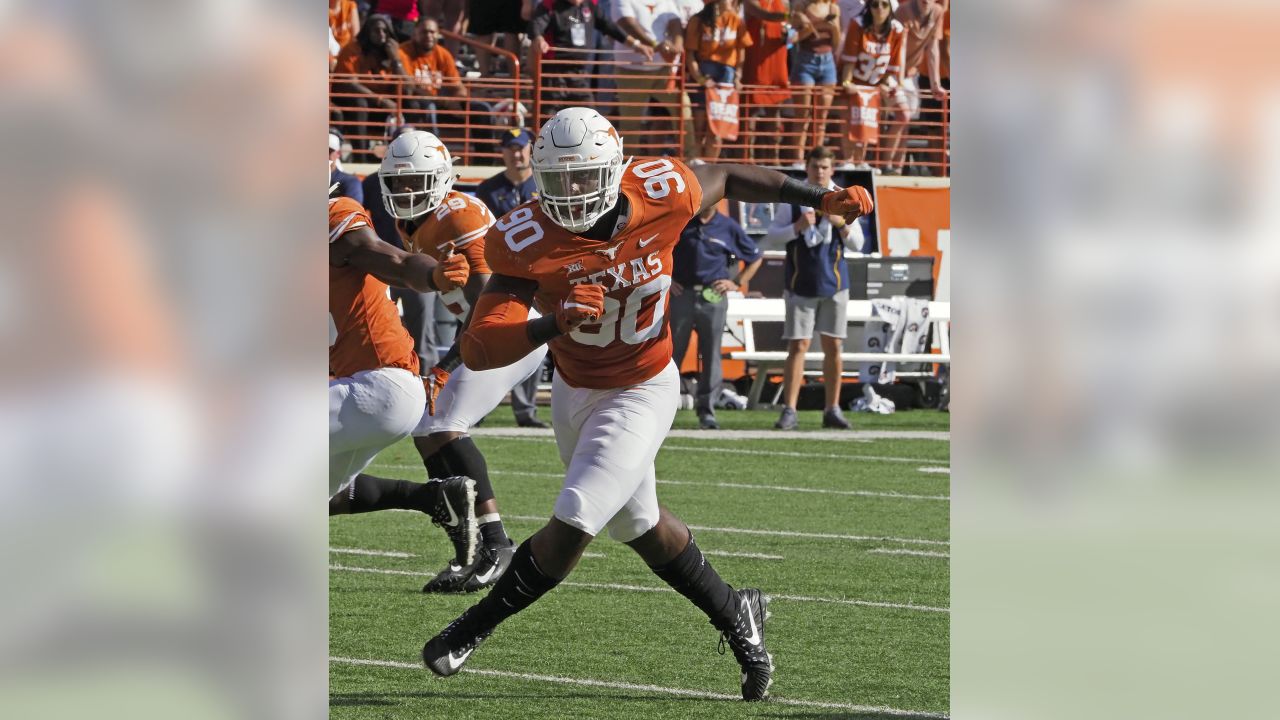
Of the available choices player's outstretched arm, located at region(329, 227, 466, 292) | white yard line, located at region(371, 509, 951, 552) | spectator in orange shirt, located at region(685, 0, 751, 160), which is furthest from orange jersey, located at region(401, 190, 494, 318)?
spectator in orange shirt, located at region(685, 0, 751, 160)

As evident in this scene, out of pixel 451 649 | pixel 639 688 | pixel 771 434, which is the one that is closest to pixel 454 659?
pixel 451 649

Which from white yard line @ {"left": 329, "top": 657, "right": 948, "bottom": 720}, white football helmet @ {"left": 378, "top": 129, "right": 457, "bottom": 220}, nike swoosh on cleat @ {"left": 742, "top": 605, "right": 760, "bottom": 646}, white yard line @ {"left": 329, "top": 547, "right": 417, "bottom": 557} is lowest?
white yard line @ {"left": 329, "top": 547, "right": 417, "bottom": 557}

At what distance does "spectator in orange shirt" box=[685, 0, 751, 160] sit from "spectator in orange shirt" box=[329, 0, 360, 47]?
2.86 meters

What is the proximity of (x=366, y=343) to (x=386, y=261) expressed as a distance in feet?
1.44

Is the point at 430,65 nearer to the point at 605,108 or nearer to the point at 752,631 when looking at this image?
the point at 605,108

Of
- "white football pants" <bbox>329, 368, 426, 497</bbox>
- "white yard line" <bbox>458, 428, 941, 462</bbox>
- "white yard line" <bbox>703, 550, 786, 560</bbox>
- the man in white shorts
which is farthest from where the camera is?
the man in white shorts

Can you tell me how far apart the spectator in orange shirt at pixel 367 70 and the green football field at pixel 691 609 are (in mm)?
5133

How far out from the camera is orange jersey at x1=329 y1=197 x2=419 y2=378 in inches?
232

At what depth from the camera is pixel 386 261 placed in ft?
18.4

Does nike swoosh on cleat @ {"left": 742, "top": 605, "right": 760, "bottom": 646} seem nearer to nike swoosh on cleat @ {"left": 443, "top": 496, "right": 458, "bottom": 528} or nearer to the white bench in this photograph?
nike swoosh on cleat @ {"left": 443, "top": 496, "right": 458, "bottom": 528}

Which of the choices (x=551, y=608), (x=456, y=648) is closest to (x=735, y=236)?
(x=551, y=608)
